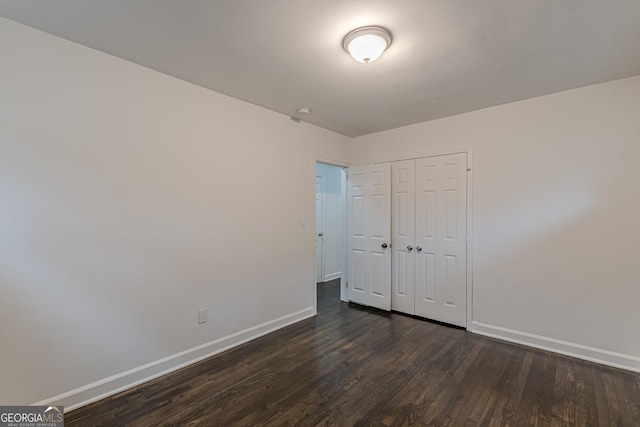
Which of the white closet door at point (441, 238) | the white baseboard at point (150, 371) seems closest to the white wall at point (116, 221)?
the white baseboard at point (150, 371)

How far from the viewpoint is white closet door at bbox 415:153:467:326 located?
330 cm

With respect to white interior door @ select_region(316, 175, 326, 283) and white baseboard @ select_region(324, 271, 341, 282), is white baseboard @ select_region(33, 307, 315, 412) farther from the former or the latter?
white baseboard @ select_region(324, 271, 341, 282)

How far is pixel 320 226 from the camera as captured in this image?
218 inches

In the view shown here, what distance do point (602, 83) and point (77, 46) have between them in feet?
14.1

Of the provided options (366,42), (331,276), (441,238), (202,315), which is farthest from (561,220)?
(331,276)

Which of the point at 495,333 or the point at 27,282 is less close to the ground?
the point at 27,282

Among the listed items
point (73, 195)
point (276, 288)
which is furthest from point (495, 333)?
point (73, 195)

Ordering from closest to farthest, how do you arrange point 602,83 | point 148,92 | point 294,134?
point 148,92, point 602,83, point 294,134

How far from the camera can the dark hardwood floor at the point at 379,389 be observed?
1835mm

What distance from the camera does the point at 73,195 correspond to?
1.95 m

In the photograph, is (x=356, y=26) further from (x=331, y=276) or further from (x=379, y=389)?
(x=331, y=276)

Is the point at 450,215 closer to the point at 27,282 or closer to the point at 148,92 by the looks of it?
the point at 148,92

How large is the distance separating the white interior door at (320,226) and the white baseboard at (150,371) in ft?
7.43

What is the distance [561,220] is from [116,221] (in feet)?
12.9
